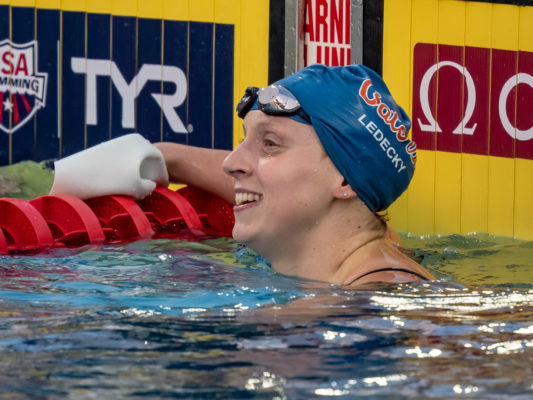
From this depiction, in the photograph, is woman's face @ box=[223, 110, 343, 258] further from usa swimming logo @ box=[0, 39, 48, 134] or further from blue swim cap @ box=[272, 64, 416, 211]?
usa swimming logo @ box=[0, 39, 48, 134]

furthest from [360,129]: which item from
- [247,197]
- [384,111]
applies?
[247,197]

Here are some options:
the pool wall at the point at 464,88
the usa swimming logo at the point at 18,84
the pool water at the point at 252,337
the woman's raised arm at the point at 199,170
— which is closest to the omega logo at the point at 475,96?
the pool wall at the point at 464,88

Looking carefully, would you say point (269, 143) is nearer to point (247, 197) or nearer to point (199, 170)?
point (247, 197)

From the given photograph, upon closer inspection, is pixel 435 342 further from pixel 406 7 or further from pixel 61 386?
pixel 406 7

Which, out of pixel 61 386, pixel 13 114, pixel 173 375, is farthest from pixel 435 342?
pixel 13 114

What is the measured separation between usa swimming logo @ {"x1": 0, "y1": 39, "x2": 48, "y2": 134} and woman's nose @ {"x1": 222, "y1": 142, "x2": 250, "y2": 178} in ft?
10.8

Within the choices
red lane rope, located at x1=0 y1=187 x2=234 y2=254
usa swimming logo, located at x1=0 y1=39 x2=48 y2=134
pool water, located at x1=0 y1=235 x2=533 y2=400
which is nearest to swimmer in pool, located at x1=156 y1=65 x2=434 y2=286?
pool water, located at x1=0 y1=235 x2=533 y2=400

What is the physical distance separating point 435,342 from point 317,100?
1.17m

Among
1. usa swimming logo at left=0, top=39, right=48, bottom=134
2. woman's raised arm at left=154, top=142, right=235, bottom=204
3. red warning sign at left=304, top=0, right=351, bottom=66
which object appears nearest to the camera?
woman's raised arm at left=154, top=142, right=235, bottom=204

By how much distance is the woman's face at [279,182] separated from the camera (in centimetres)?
310

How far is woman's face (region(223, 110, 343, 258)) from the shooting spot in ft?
10.2

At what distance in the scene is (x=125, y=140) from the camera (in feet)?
15.7

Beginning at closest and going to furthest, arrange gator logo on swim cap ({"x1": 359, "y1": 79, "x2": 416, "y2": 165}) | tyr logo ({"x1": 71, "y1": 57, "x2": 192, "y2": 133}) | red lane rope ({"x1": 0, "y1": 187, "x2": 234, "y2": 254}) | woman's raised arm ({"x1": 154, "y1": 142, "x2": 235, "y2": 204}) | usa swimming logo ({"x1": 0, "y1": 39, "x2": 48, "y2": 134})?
gator logo on swim cap ({"x1": 359, "y1": 79, "x2": 416, "y2": 165}) < red lane rope ({"x1": 0, "y1": 187, "x2": 234, "y2": 254}) < woman's raised arm ({"x1": 154, "y1": 142, "x2": 235, "y2": 204}) < usa swimming logo ({"x1": 0, "y1": 39, "x2": 48, "y2": 134}) < tyr logo ({"x1": 71, "y1": 57, "x2": 192, "y2": 133})

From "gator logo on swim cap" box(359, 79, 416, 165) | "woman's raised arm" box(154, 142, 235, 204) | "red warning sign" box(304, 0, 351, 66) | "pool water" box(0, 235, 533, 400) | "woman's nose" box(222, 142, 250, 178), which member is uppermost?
"red warning sign" box(304, 0, 351, 66)
